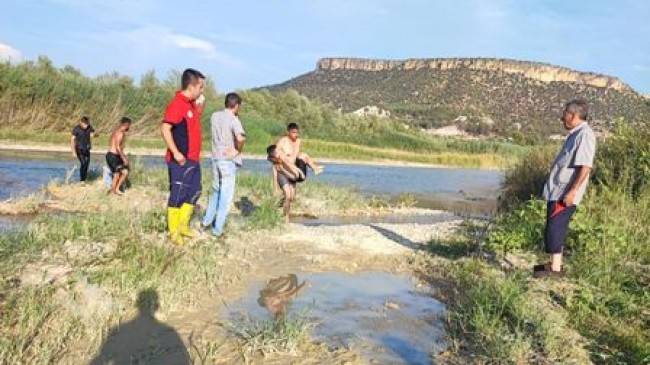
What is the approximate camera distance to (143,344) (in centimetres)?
496

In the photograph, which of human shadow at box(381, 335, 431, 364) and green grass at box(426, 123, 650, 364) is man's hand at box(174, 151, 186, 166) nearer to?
green grass at box(426, 123, 650, 364)

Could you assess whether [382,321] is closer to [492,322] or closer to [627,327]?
[492,322]

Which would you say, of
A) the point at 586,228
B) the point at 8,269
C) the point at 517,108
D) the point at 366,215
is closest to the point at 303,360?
the point at 8,269

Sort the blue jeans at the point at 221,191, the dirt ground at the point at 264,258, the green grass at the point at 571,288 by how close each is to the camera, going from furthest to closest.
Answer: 1. the blue jeans at the point at 221,191
2. the green grass at the point at 571,288
3. the dirt ground at the point at 264,258

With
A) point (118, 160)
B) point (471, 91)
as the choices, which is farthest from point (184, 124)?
point (471, 91)

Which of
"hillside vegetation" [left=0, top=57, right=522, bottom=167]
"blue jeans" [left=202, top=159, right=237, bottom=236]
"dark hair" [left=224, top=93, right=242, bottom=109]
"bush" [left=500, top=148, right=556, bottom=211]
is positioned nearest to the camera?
"blue jeans" [left=202, top=159, right=237, bottom=236]

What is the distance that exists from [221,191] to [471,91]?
274ft

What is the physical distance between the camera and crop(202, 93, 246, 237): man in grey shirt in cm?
887

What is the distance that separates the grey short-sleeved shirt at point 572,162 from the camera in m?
6.86

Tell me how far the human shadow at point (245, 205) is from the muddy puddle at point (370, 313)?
575cm

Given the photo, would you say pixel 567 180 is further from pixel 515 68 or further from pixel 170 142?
pixel 515 68

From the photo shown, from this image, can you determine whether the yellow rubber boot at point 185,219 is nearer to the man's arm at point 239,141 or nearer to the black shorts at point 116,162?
the man's arm at point 239,141

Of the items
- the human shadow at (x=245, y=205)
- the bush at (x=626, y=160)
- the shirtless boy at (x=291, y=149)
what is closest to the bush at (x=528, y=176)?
the bush at (x=626, y=160)

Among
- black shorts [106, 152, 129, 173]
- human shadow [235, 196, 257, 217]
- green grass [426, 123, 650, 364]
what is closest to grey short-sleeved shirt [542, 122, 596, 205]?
green grass [426, 123, 650, 364]
